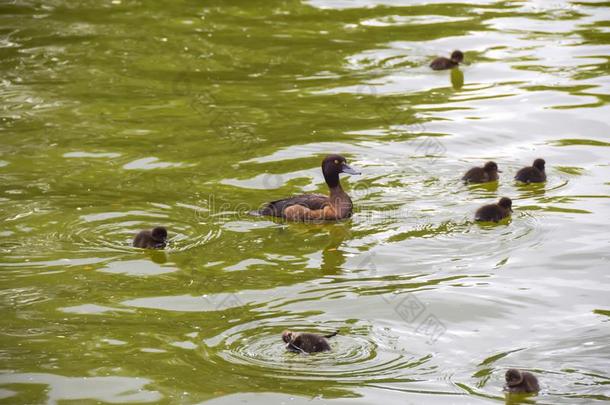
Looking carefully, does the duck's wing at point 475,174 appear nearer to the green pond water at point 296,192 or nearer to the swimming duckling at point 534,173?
the green pond water at point 296,192

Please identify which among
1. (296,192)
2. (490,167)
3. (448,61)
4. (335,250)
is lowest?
(335,250)

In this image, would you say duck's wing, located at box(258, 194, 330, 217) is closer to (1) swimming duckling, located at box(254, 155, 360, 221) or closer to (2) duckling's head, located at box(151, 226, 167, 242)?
(1) swimming duckling, located at box(254, 155, 360, 221)

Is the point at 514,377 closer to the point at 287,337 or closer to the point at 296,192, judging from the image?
the point at 287,337

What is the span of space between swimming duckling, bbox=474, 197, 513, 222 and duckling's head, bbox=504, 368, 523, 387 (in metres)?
3.49

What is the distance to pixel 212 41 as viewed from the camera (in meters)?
18.5

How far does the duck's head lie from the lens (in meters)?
11.9

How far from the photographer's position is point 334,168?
1191 cm

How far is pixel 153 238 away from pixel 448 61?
23.6 ft

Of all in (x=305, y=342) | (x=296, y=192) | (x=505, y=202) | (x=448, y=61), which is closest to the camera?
(x=305, y=342)

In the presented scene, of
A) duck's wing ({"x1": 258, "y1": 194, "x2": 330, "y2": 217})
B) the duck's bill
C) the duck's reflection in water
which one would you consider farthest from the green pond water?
the duck's bill

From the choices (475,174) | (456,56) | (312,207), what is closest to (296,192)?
(312,207)

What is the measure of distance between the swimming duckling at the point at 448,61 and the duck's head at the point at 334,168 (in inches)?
197

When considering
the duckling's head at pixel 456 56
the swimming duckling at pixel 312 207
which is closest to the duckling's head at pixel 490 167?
the swimming duckling at pixel 312 207

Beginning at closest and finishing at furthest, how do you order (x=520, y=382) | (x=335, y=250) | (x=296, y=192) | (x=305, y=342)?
(x=520, y=382) → (x=305, y=342) → (x=335, y=250) → (x=296, y=192)
